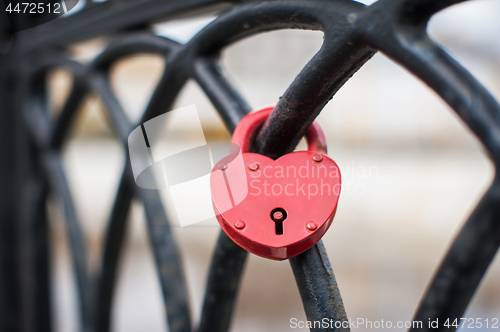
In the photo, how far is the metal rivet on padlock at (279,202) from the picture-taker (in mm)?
183

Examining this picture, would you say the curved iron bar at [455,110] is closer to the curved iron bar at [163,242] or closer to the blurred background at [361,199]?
the curved iron bar at [163,242]

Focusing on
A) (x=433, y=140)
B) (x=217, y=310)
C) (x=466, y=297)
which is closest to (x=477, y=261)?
(x=466, y=297)

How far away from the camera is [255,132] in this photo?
8.7 inches

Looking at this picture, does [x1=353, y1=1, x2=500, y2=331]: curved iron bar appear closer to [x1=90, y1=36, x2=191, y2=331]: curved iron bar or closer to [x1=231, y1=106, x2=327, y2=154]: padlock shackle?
[x1=231, y1=106, x2=327, y2=154]: padlock shackle

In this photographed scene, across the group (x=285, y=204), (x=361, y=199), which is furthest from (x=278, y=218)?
(x=361, y=199)

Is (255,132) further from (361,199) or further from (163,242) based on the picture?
(361,199)

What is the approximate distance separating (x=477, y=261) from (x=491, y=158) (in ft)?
0.14

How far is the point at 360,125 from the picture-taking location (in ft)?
7.64

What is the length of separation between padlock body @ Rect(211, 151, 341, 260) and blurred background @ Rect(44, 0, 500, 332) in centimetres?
186

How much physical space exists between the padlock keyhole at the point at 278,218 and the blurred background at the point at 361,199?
186cm

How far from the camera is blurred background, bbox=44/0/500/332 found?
2.08 metres

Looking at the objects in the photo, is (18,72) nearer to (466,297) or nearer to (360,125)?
(466,297)

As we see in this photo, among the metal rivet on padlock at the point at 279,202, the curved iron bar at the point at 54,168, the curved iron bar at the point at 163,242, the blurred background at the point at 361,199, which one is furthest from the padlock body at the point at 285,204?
the blurred background at the point at 361,199

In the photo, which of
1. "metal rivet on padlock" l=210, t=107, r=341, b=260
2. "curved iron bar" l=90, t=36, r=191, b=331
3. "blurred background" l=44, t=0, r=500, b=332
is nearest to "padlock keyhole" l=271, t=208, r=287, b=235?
"metal rivet on padlock" l=210, t=107, r=341, b=260
